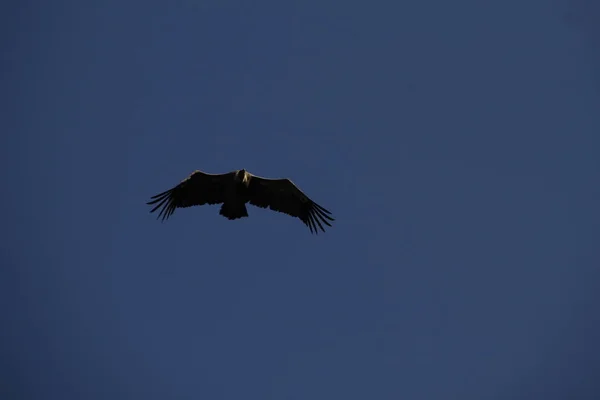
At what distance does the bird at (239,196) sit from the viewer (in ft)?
75.2

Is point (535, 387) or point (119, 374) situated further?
point (119, 374)

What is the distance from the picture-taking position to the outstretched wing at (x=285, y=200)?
23.4 m

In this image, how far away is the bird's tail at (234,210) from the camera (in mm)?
22859

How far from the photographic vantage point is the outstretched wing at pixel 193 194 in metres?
23.2

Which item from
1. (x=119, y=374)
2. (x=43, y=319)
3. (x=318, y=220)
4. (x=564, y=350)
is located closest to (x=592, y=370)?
(x=564, y=350)

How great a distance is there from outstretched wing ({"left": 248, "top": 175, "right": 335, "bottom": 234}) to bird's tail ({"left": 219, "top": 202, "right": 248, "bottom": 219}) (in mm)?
817

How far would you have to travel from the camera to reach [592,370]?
87.2 meters

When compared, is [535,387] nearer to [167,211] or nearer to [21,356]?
[167,211]

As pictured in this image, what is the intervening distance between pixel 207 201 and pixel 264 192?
1.86 m

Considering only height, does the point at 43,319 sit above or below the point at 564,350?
above

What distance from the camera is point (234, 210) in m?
22.9

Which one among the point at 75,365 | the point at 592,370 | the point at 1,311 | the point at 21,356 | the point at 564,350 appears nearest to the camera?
the point at 592,370

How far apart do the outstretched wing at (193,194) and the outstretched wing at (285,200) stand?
1.06 metres

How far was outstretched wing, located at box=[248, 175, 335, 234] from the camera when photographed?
2336 centimetres
